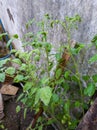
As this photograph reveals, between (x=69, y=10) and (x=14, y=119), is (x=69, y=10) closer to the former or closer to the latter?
(x=69, y=10)

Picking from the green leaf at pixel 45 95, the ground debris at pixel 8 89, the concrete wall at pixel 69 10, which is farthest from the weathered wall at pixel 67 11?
the ground debris at pixel 8 89

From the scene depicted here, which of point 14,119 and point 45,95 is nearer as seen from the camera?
point 45,95

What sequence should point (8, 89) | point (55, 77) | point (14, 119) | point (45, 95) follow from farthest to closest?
point (8, 89) → point (14, 119) → point (55, 77) → point (45, 95)

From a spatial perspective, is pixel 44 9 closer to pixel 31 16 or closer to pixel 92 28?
pixel 31 16

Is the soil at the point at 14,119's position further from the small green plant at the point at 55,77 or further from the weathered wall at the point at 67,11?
the weathered wall at the point at 67,11

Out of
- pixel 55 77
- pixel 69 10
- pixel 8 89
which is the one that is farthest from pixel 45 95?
pixel 8 89

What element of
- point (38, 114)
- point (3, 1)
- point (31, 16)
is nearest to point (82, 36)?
point (38, 114)

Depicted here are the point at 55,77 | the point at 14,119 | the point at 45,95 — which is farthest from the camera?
the point at 14,119

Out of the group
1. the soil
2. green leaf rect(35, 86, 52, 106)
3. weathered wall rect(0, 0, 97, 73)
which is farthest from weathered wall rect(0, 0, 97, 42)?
the soil

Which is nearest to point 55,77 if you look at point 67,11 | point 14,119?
point 67,11

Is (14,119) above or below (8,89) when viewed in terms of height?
below

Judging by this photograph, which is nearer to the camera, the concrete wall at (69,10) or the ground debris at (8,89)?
the concrete wall at (69,10)

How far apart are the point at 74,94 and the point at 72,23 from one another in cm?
82

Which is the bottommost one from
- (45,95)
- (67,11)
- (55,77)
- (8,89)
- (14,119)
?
(14,119)
